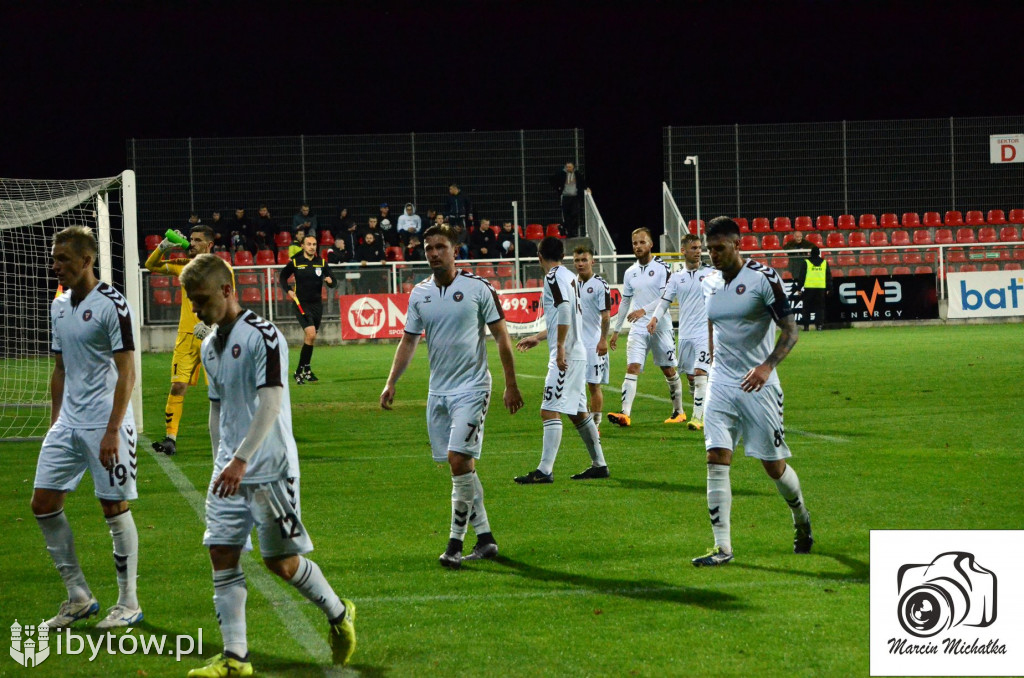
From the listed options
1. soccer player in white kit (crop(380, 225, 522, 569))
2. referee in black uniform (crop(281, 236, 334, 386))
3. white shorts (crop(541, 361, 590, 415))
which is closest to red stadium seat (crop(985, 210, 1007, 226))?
referee in black uniform (crop(281, 236, 334, 386))

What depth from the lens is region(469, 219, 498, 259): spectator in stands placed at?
29.4m

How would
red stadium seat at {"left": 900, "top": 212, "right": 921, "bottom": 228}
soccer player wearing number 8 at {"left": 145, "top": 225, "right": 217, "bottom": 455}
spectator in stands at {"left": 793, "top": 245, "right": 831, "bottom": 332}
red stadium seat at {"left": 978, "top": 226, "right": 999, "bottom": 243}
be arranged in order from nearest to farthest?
soccer player wearing number 8 at {"left": 145, "top": 225, "right": 217, "bottom": 455}
spectator in stands at {"left": 793, "top": 245, "right": 831, "bottom": 332}
red stadium seat at {"left": 978, "top": 226, "right": 999, "bottom": 243}
red stadium seat at {"left": 900, "top": 212, "right": 921, "bottom": 228}

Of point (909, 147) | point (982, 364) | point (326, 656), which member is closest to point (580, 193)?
point (909, 147)

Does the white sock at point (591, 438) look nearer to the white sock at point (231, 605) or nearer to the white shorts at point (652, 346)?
the white shorts at point (652, 346)

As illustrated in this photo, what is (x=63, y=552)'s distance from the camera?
564 centimetres

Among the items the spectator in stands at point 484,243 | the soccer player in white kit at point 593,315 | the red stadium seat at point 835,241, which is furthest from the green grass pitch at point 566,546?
the red stadium seat at point 835,241

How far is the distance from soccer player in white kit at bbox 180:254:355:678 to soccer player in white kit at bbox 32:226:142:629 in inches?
40.4

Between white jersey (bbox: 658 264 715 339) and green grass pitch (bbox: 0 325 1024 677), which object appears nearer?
green grass pitch (bbox: 0 325 1024 677)

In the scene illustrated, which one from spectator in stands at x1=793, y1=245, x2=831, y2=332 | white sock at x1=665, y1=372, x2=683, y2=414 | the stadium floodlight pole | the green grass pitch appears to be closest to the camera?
the green grass pitch

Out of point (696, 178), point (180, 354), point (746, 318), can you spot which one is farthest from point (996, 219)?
point (746, 318)

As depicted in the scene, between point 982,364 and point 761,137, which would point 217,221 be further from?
point 982,364

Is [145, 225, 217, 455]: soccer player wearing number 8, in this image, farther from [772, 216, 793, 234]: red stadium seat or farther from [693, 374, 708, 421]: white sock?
[772, 216, 793, 234]: red stadium seat

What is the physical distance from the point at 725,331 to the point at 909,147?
2856cm

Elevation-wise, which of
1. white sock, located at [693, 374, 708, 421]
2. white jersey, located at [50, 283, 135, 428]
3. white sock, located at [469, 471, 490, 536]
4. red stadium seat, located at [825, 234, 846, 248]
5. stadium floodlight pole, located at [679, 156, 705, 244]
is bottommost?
Result: white sock, located at [469, 471, 490, 536]
